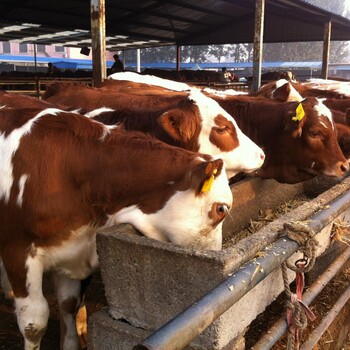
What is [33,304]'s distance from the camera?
2465mm

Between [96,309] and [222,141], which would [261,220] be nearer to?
[222,141]

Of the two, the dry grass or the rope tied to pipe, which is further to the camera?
the dry grass

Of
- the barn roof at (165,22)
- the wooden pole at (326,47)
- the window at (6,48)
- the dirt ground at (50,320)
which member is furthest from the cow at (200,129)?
the window at (6,48)

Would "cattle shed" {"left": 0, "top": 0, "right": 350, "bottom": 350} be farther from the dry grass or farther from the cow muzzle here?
the cow muzzle

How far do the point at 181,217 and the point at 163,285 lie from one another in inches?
18.9

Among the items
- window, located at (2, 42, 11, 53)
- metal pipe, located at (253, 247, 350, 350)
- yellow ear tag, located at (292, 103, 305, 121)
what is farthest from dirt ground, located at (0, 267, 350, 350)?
window, located at (2, 42, 11, 53)

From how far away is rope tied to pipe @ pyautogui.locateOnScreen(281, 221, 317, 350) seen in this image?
5.71 feet

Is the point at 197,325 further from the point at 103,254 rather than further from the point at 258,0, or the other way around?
the point at 258,0

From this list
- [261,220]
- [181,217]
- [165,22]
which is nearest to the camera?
[181,217]

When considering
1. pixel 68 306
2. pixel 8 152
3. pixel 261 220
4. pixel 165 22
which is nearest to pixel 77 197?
pixel 8 152

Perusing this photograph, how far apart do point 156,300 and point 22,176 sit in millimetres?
1008

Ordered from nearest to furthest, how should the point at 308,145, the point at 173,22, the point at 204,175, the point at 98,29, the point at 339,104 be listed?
the point at 204,175
the point at 308,145
the point at 339,104
the point at 98,29
the point at 173,22

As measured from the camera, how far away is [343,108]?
564 cm

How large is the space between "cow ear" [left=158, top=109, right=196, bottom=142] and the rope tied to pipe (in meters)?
1.49
